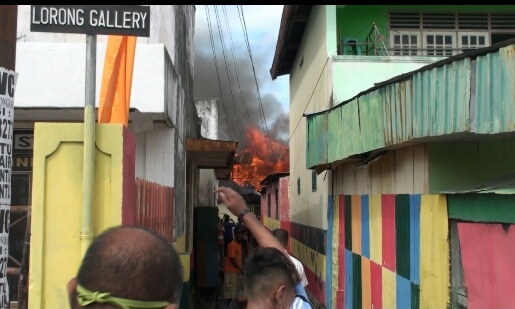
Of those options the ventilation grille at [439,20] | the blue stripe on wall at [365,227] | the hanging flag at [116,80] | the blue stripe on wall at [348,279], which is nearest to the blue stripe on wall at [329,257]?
the blue stripe on wall at [348,279]

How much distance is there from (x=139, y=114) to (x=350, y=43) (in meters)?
4.87

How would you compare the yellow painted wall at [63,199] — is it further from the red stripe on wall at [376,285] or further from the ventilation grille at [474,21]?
the ventilation grille at [474,21]

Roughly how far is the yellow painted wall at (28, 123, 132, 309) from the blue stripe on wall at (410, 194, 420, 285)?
3.12 metres

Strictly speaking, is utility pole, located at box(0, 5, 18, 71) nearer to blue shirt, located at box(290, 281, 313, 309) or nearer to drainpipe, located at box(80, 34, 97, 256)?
drainpipe, located at box(80, 34, 97, 256)

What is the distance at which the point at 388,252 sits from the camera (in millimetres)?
6961

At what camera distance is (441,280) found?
17.2ft

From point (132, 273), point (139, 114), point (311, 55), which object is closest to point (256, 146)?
point (311, 55)

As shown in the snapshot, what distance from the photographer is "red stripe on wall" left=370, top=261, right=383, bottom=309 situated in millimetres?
7281

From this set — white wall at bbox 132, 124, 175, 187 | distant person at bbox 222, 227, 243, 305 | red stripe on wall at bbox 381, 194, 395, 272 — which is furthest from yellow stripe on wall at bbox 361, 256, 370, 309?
distant person at bbox 222, 227, 243, 305

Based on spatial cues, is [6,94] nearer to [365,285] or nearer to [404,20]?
[365,285]

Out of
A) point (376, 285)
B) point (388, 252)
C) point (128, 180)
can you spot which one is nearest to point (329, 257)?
point (376, 285)

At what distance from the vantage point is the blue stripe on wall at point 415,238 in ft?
19.3

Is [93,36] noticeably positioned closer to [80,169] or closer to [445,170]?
[80,169]
